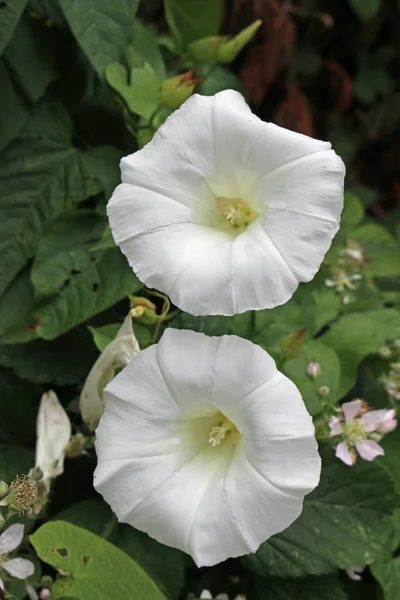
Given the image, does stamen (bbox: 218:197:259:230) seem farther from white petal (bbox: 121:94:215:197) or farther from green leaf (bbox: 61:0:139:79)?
green leaf (bbox: 61:0:139:79)

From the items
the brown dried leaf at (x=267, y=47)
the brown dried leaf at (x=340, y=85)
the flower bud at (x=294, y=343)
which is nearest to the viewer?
the flower bud at (x=294, y=343)

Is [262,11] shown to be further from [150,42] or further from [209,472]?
[209,472]

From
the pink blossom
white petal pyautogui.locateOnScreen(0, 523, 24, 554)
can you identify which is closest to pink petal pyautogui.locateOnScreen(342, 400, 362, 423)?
the pink blossom

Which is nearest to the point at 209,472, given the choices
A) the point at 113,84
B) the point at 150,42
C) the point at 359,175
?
the point at 113,84

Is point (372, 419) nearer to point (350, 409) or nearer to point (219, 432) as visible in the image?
point (350, 409)

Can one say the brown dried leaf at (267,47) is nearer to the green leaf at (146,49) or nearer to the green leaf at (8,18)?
the green leaf at (146,49)

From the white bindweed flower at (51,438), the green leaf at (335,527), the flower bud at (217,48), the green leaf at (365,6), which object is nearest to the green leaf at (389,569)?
the green leaf at (335,527)
